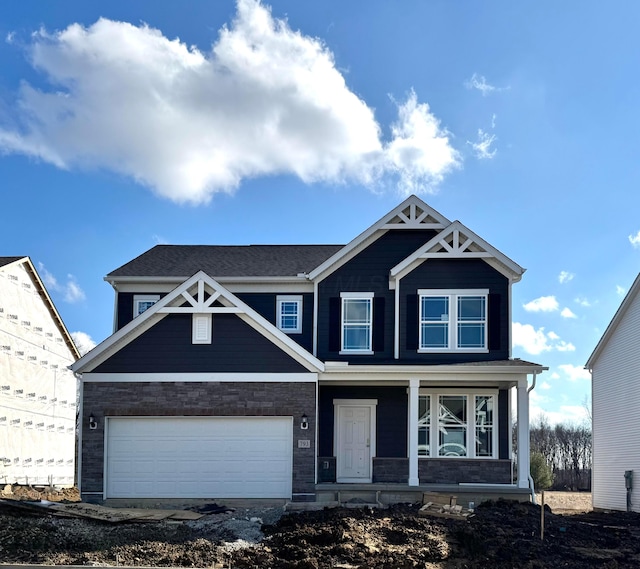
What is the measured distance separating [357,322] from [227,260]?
5.07 metres

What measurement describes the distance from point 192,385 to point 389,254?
6701 millimetres

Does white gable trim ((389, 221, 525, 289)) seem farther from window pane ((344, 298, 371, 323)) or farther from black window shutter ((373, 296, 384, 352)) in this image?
window pane ((344, 298, 371, 323))

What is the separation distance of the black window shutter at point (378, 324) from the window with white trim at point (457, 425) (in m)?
1.81

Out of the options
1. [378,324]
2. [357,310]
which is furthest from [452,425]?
[357,310]

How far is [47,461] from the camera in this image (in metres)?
32.6

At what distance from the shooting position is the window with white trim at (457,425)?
69.8 ft

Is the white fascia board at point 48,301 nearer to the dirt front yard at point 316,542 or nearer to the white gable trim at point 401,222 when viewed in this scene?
the white gable trim at point 401,222

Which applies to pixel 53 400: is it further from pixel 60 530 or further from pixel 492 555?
pixel 492 555

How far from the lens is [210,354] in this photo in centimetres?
1933

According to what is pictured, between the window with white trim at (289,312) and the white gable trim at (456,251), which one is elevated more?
the white gable trim at (456,251)

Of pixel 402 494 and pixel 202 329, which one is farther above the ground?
pixel 202 329

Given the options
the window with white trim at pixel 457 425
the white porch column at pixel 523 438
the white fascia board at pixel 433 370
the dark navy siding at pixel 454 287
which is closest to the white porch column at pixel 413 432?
the white fascia board at pixel 433 370

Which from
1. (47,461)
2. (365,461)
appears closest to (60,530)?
(365,461)

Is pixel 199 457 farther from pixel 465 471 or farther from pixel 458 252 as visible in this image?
pixel 458 252
